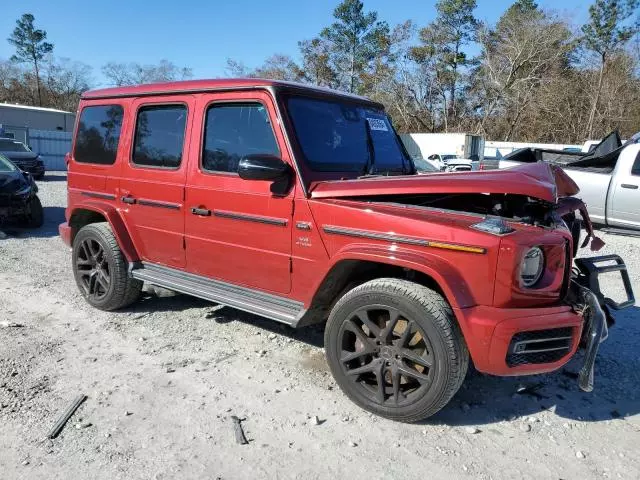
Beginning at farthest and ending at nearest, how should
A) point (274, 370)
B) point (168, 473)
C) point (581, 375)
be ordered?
point (274, 370) < point (581, 375) < point (168, 473)

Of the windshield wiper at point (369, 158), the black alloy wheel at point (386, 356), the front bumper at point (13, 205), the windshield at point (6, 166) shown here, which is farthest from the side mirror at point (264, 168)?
the windshield at point (6, 166)

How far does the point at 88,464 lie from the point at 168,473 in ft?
1.40

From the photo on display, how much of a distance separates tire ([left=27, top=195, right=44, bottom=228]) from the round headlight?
851 cm

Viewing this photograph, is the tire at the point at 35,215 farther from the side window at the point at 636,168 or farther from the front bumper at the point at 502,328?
the side window at the point at 636,168

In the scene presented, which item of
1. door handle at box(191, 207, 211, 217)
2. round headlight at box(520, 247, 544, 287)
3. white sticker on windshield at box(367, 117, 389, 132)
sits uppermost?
white sticker on windshield at box(367, 117, 389, 132)

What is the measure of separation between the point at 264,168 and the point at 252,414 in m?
1.52

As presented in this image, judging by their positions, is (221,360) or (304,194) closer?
(304,194)

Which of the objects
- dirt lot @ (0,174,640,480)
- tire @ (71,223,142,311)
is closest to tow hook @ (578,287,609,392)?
dirt lot @ (0,174,640,480)

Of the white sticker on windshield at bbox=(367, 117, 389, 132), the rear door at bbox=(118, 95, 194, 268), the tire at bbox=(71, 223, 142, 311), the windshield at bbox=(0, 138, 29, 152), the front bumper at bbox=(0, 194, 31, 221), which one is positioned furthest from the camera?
the windshield at bbox=(0, 138, 29, 152)

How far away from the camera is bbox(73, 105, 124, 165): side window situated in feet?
16.0

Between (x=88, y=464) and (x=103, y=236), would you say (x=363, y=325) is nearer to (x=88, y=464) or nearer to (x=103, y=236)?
(x=88, y=464)

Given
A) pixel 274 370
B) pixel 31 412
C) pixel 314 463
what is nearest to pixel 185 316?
pixel 274 370

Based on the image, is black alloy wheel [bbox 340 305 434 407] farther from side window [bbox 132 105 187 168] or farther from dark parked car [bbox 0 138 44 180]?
dark parked car [bbox 0 138 44 180]

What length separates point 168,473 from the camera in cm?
266
